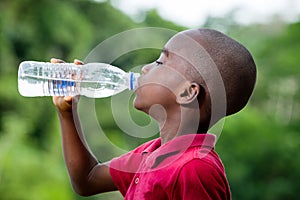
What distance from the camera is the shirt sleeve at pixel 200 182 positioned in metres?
1.01

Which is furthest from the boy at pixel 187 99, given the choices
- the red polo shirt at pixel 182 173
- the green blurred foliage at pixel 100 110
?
the green blurred foliage at pixel 100 110

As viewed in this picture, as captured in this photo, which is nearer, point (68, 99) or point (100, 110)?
point (68, 99)

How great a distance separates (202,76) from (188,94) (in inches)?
1.6

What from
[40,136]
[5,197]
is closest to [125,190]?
[5,197]

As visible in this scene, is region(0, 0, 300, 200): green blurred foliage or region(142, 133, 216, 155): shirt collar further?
region(0, 0, 300, 200): green blurred foliage

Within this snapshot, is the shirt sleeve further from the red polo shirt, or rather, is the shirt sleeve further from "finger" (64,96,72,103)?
"finger" (64,96,72,103)

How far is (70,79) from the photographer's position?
52.9 inches

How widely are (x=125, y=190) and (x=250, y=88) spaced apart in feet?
1.03

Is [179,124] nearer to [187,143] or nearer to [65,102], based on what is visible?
[187,143]

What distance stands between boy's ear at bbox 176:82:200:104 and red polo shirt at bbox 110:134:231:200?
0.22 feet

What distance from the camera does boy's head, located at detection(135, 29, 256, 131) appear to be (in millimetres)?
1125

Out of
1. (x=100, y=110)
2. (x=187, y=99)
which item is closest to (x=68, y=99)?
(x=187, y=99)

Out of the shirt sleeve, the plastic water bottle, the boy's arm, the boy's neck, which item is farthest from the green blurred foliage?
the shirt sleeve

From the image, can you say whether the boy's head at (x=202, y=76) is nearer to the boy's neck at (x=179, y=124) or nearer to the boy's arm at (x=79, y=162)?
the boy's neck at (x=179, y=124)
